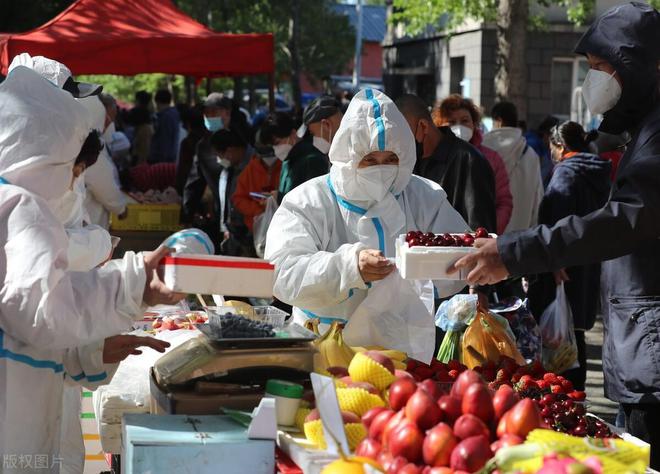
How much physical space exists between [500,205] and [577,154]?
2.56 feet

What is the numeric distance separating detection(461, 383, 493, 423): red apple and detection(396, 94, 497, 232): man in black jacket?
3884 mm

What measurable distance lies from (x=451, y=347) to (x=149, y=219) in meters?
6.08

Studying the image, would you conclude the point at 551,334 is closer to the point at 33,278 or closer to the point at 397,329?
the point at 397,329

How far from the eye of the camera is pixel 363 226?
475cm

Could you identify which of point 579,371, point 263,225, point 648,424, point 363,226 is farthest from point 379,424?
point 263,225

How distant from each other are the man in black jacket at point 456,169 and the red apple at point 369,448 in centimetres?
393

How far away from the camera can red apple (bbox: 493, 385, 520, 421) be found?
314 centimetres

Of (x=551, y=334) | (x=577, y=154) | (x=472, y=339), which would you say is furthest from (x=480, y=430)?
(x=577, y=154)

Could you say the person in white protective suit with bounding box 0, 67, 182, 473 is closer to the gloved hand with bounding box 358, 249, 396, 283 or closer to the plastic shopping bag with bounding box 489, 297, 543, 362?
the gloved hand with bounding box 358, 249, 396, 283

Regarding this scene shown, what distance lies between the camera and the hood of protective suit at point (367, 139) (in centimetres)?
468

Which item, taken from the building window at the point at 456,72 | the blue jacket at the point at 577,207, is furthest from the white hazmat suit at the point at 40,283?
the building window at the point at 456,72

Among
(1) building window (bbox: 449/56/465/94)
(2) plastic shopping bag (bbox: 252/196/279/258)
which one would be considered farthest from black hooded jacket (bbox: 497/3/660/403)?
(1) building window (bbox: 449/56/465/94)

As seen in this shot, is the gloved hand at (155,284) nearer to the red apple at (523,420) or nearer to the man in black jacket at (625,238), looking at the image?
the red apple at (523,420)

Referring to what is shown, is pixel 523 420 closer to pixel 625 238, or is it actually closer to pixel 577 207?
pixel 625 238
